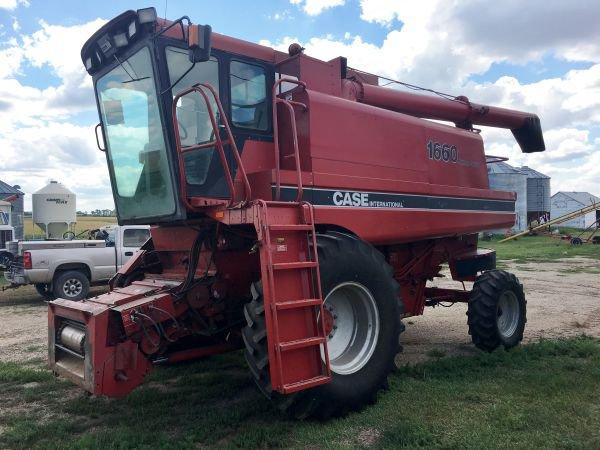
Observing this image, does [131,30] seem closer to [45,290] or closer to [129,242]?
[129,242]

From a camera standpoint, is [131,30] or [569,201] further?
[569,201]

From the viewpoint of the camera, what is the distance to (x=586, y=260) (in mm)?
22859

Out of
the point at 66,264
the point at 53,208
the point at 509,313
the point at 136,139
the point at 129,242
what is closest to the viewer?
the point at 136,139

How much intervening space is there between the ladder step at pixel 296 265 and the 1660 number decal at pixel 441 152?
2929mm

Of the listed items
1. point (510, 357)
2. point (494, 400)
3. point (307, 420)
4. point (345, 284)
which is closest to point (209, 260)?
point (345, 284)

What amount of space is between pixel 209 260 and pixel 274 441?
2.03 m

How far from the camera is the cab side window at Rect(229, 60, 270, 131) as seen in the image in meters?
5.55

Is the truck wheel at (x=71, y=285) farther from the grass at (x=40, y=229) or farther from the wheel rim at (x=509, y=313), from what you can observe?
the grass at (x=40, y=229)

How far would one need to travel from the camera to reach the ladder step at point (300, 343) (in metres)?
4.32

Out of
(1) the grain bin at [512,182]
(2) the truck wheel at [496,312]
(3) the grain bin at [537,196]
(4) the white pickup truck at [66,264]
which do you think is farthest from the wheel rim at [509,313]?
(3) the grain bin at [537,196]

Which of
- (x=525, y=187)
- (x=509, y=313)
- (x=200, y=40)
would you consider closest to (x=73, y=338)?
(x=200, y=40)

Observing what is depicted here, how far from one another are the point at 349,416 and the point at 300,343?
945 mm

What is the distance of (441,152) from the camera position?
7148 millimetres

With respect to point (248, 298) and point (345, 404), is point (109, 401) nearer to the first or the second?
point (248, 298)
